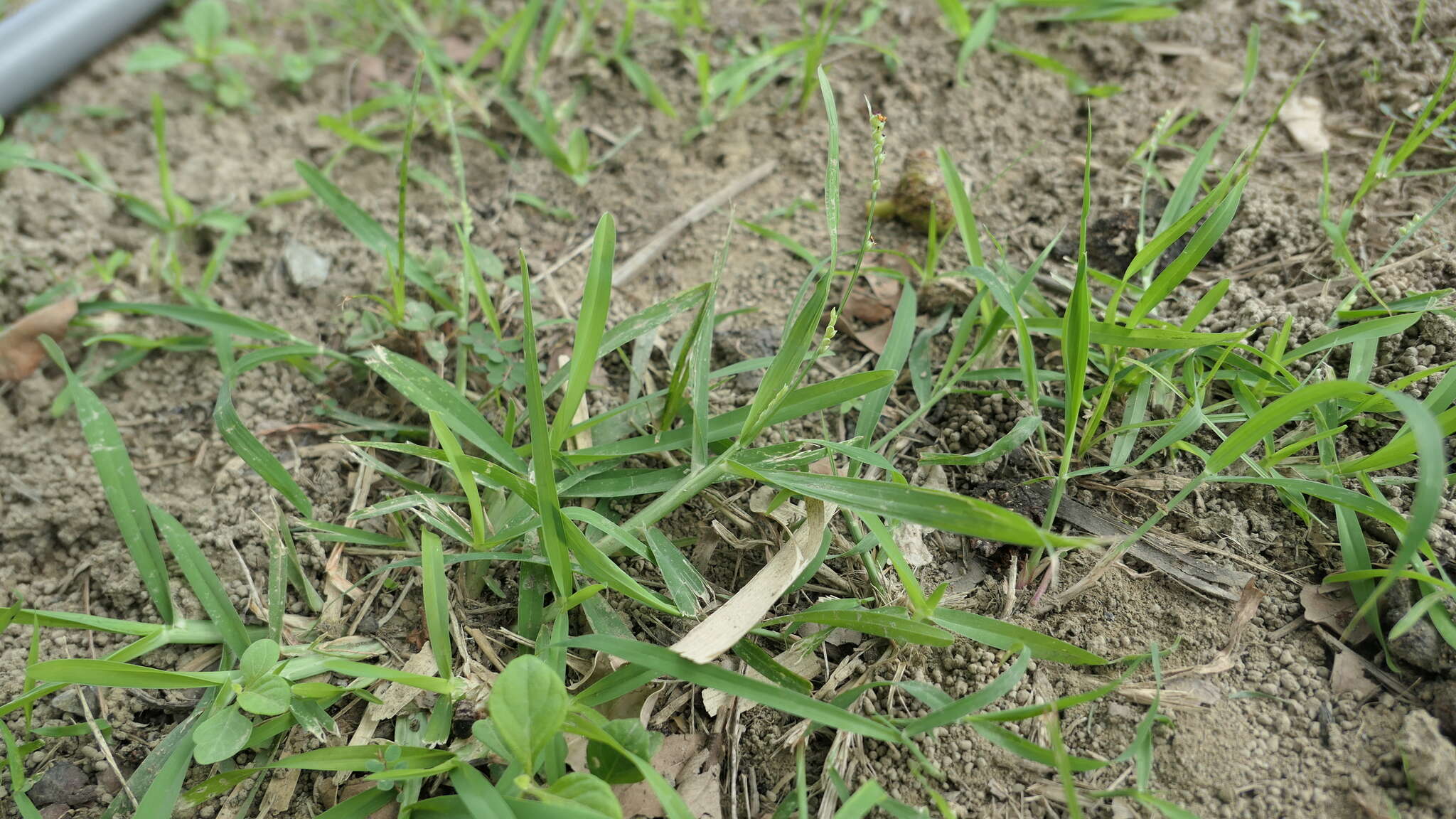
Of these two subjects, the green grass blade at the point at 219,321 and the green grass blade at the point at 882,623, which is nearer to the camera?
the green grass blade at the point at 882,623

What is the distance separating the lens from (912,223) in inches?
78.2

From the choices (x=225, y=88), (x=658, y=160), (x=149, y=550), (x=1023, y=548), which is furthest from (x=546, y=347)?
(x=225, y=88)

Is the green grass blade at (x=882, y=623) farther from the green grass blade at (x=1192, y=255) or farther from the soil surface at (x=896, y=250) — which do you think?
the green grass blade at (x=1192, y=255)

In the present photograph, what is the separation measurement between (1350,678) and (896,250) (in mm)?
1164

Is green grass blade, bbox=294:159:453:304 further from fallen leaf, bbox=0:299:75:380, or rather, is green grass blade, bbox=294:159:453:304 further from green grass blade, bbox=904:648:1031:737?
green grass blade, bbox=904:648:1031:737

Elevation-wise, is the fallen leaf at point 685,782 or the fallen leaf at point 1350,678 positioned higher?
the fallen leaf at point 1350,678

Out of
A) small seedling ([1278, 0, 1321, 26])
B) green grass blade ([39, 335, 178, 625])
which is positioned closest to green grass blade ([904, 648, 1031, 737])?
green grass blade ([39, 335, 178, 625])

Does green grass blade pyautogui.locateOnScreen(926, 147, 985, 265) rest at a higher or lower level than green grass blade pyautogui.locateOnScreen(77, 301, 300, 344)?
higher

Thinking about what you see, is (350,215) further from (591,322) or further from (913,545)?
(913,545)

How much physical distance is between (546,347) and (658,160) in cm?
68

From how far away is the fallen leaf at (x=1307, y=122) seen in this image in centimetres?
195

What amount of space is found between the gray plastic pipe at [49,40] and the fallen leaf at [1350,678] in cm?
342

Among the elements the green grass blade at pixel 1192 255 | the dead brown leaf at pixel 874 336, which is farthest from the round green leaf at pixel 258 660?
the green grass blade at pixel 1192 255

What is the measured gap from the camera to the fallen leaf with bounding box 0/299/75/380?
1.90m
